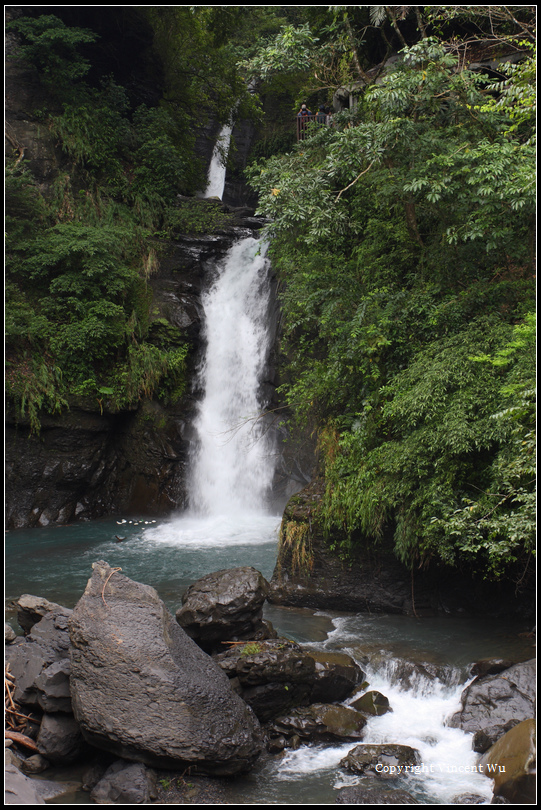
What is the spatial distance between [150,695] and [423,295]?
6874 mm

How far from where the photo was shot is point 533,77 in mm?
7277

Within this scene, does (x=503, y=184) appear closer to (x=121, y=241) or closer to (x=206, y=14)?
(x=121, y=241)

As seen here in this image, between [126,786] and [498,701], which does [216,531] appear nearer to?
[498,701]

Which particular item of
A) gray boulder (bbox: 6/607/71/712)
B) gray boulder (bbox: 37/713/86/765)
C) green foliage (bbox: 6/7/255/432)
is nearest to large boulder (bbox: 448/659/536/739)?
gray boulder (bbox: 37/713/86/765)

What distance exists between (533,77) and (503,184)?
49.5 inches

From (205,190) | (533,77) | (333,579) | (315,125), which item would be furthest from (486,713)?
(205,190)

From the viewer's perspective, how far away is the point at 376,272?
10.4 m

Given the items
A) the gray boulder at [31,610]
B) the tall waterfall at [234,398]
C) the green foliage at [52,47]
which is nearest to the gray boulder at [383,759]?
the gray boulder at [31,610]

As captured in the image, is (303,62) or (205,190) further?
(205,190)

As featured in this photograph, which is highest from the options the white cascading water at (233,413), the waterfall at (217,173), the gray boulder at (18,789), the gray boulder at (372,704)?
the waterfall at (217,173)

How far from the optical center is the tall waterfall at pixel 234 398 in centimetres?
1546

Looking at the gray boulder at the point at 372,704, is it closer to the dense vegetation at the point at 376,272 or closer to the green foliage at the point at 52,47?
the dense vegetation at the point at 376,272

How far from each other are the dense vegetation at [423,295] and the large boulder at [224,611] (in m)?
2.22

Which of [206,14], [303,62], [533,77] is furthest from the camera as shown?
[206,14]
